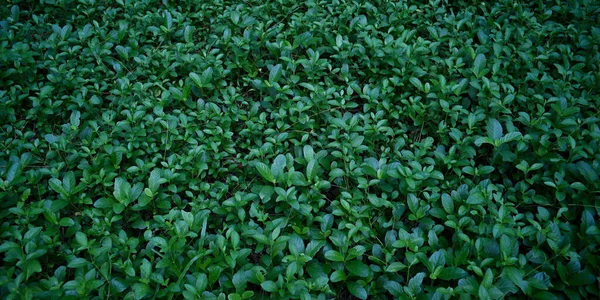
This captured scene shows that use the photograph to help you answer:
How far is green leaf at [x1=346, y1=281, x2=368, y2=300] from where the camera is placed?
215cm

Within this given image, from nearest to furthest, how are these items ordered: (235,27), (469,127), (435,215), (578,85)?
(435,215) → (469,127) → (578,85) → (235,27)

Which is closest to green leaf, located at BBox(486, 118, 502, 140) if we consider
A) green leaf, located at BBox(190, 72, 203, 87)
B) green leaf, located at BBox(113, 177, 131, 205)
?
green leaf, located at BBox(190, 72, 203, 87)

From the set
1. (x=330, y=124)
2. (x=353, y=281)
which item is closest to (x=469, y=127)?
(x=330, y=124)

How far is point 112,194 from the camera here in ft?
8.60

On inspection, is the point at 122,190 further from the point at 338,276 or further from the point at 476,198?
the point at 476,198

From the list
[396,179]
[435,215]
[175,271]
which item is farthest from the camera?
[396,179]

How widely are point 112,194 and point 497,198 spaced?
6.56 feet

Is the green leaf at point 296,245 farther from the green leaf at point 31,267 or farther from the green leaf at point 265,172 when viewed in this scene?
the green leaf at point 31,267

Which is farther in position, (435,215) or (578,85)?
(578,85)

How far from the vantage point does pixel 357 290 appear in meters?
2.16

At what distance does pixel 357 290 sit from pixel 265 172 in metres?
0.77

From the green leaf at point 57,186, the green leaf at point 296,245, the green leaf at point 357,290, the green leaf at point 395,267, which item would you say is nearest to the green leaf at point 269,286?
the green leaf at point 296,245

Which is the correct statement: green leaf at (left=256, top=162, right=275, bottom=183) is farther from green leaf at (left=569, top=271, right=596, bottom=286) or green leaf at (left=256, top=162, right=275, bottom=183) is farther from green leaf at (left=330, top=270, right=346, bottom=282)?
green leaf at (left=569, top=271, right=596, bottom=286)

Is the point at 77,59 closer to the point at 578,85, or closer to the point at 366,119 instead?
the point at 366,119
